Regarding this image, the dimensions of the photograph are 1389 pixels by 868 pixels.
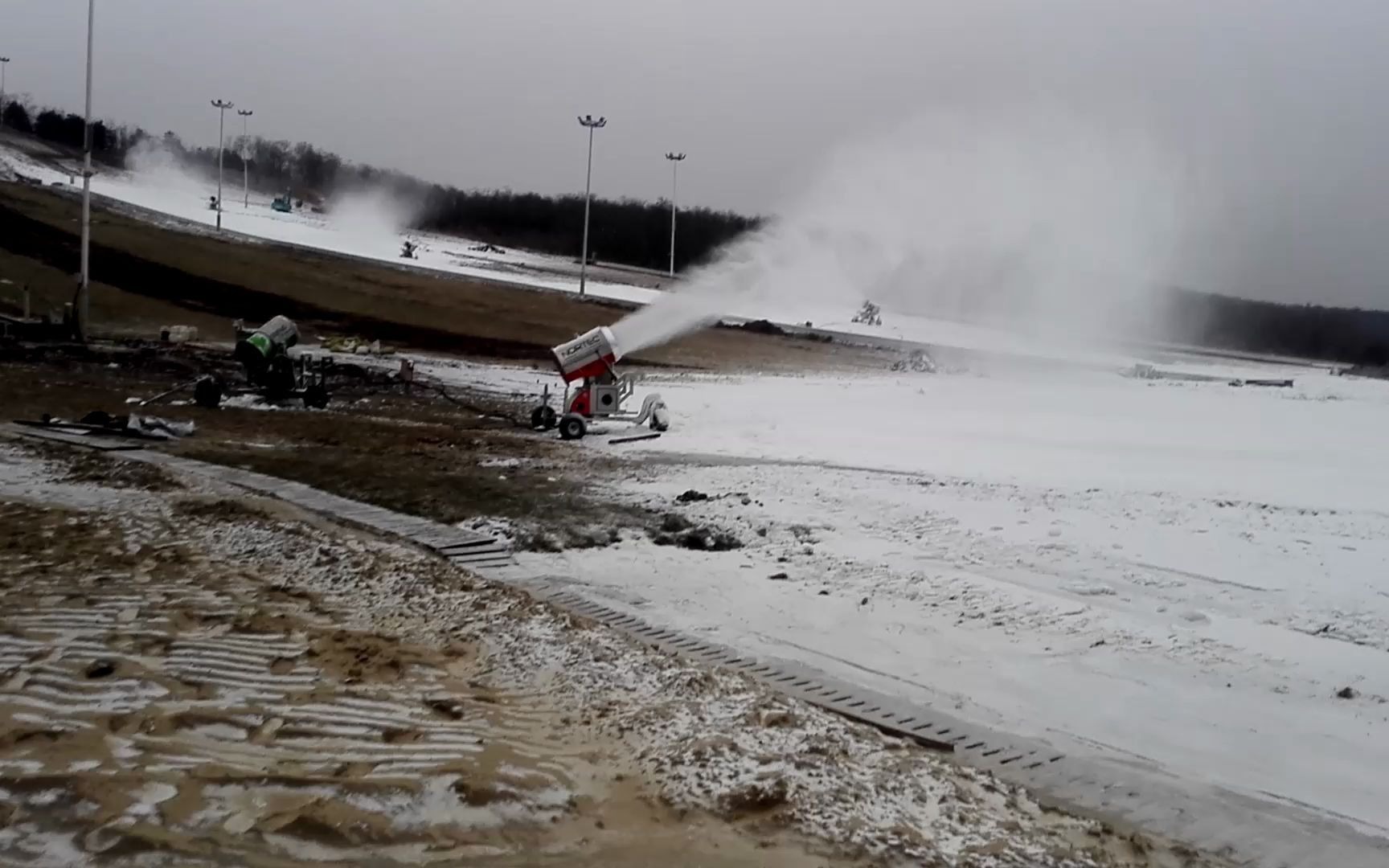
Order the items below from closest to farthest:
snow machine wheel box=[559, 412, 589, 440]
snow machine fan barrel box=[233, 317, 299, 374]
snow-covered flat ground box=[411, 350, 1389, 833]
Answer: snow-covered flat ground box=[411, 350, 1389, 833] < snow machine wheel box=[559, 412, 589, 440] < snow machine fan barrel box=[233, 317, 299, 374]

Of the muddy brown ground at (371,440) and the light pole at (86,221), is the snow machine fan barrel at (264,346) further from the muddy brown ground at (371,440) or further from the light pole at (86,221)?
the light pole at (86,221)

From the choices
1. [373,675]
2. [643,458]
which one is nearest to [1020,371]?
[643,458]

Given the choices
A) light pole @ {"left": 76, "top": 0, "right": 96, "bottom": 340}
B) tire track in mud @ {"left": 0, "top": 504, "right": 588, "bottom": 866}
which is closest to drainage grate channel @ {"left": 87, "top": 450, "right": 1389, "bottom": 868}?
tire track in mud @ {"left": 0, "top": 504, "right": 588, "bottom": 866}

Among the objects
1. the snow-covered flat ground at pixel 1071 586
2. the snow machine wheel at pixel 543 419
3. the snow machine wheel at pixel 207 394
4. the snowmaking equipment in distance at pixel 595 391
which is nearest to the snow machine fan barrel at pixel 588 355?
the snowmaking equipment in distance at pixel 595 391

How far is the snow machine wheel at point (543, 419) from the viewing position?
22.4 meters

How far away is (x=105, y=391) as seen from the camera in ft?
77.2

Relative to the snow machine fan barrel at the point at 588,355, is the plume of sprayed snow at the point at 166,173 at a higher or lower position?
higher

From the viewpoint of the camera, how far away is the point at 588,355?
22672 millimetres

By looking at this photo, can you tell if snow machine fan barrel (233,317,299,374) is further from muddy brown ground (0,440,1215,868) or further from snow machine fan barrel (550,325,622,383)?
muddy brown ground (0,440,1215,868)

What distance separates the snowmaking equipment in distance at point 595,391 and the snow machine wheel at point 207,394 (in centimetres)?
636

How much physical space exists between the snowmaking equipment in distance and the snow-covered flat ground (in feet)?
3.29

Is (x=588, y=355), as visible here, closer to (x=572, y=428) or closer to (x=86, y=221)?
(x=572, y=428)

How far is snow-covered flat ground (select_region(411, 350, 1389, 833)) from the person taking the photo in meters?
7.39

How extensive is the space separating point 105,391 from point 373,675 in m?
19.6
